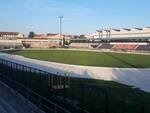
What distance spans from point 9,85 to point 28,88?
12.7 feet

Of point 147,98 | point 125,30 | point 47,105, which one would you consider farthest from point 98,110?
point 125,30

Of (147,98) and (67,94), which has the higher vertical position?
(67,94)

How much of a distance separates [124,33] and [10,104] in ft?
460

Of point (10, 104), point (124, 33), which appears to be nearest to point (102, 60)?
point (10, 104)

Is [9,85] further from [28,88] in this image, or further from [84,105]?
[84,105]

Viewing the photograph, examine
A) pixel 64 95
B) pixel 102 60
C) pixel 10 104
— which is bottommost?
pixel 102 60

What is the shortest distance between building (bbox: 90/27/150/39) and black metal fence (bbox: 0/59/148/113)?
119241 mm

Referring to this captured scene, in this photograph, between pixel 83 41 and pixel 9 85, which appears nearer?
pixel 9 85

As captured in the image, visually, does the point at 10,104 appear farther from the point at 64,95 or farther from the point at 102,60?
the point at 102,60

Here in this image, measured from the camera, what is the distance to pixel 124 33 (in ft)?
493

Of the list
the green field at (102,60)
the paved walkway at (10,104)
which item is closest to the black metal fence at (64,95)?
the paved walkway at (10,104)

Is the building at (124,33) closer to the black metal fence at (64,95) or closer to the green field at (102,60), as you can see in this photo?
the green field at (102,60)

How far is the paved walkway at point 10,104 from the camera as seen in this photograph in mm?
12024

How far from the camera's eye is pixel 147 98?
17.8 meters
